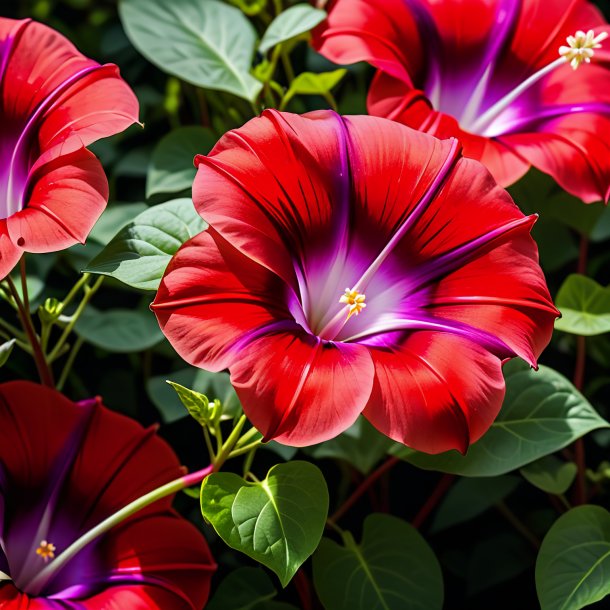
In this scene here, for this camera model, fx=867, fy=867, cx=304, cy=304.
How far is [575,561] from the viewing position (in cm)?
79

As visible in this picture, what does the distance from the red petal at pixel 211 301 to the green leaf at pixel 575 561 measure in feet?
1.12

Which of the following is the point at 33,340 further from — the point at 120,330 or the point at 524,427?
the point at 524,427

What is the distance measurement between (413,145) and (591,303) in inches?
12.4

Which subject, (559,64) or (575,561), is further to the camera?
(559,64)

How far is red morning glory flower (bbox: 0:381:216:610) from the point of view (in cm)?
72

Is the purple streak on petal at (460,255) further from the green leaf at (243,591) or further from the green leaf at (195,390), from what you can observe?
the green leaf at (243,591)

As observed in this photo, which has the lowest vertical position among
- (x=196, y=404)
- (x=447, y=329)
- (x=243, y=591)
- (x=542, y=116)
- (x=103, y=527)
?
(x=243, y=591)

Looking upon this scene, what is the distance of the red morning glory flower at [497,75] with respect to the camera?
0.83m

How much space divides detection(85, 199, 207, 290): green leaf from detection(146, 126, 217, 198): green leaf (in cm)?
13

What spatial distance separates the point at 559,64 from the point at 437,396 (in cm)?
48

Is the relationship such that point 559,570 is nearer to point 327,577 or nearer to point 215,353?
point 327,577

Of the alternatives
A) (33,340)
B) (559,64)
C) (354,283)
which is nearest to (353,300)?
(354,283)

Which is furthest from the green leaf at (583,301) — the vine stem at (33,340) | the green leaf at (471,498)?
the vine stem at (33,340)

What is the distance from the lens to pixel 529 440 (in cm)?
83
